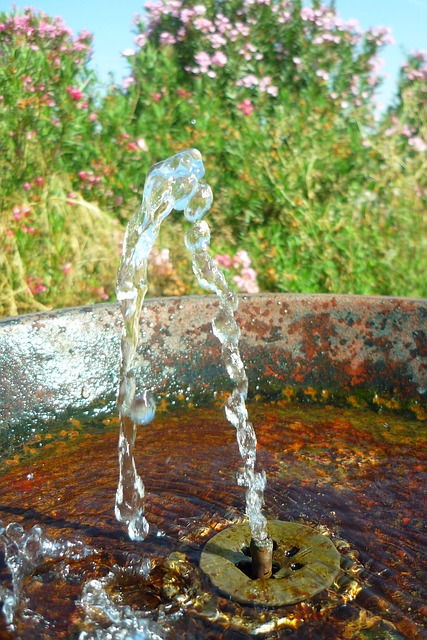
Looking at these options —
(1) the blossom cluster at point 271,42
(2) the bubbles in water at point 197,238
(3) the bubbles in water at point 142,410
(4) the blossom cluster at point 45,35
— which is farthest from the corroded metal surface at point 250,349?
(1) the blossom cluster at point 271,42

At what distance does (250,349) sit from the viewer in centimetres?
219

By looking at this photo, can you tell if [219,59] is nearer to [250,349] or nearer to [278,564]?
[250,349]

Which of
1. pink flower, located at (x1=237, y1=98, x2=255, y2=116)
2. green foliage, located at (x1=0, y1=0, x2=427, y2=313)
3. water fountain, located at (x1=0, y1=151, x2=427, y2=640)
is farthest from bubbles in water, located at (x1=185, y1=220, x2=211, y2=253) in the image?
pink flower, located at (x1=237, y1=98, x2=255, y2=116)

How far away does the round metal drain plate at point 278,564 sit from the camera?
132cm

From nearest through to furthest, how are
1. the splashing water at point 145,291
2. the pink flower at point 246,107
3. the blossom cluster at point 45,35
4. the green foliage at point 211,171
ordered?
the splashing water at point 145,291, the green foliage at point 211,171, the blossom cluster at point 45,35, the pink flower at point 246,107

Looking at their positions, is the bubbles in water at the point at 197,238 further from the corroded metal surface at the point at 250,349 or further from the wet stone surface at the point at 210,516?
the wet stone surface at the point at 210,516

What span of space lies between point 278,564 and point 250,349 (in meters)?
0.86

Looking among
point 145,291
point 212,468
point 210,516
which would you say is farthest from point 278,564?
point 145,291

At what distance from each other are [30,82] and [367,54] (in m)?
4.14

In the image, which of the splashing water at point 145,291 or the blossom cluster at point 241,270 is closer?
the splashing water at point 145,291

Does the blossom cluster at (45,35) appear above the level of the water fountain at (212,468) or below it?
above

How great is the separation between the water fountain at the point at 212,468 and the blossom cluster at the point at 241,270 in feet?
6.82

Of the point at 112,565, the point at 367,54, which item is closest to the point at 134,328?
the point at 112,565

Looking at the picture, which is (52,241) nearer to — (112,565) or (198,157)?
(198,157)
